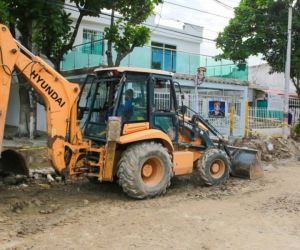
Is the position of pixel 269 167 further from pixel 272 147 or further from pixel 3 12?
pixel 3 12

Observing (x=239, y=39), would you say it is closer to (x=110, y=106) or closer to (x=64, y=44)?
(x=64, y=44)

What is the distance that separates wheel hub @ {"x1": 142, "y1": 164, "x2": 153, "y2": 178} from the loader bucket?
3.16 m

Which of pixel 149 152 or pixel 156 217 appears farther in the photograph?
pixel 149 152

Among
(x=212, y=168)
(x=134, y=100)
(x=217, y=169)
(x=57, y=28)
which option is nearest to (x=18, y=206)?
(x=134, y=100)

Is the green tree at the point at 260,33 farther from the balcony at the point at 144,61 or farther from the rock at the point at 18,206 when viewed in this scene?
the rock at the point at 18,206

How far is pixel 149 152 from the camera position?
8773 mm

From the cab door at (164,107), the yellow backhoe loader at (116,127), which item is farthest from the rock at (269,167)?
the cab door at (164,107)

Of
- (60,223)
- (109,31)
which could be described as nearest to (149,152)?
(60,223)

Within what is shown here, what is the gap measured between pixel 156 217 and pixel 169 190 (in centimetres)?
241

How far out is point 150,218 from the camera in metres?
7.45

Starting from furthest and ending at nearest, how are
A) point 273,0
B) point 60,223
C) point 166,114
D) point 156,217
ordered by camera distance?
point 273,0
point 166,114
point 156,217
point 60,223

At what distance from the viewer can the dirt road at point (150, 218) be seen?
20.5ft

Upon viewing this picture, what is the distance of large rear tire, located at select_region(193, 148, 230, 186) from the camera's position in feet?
33.4

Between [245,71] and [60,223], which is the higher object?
[245,71]
